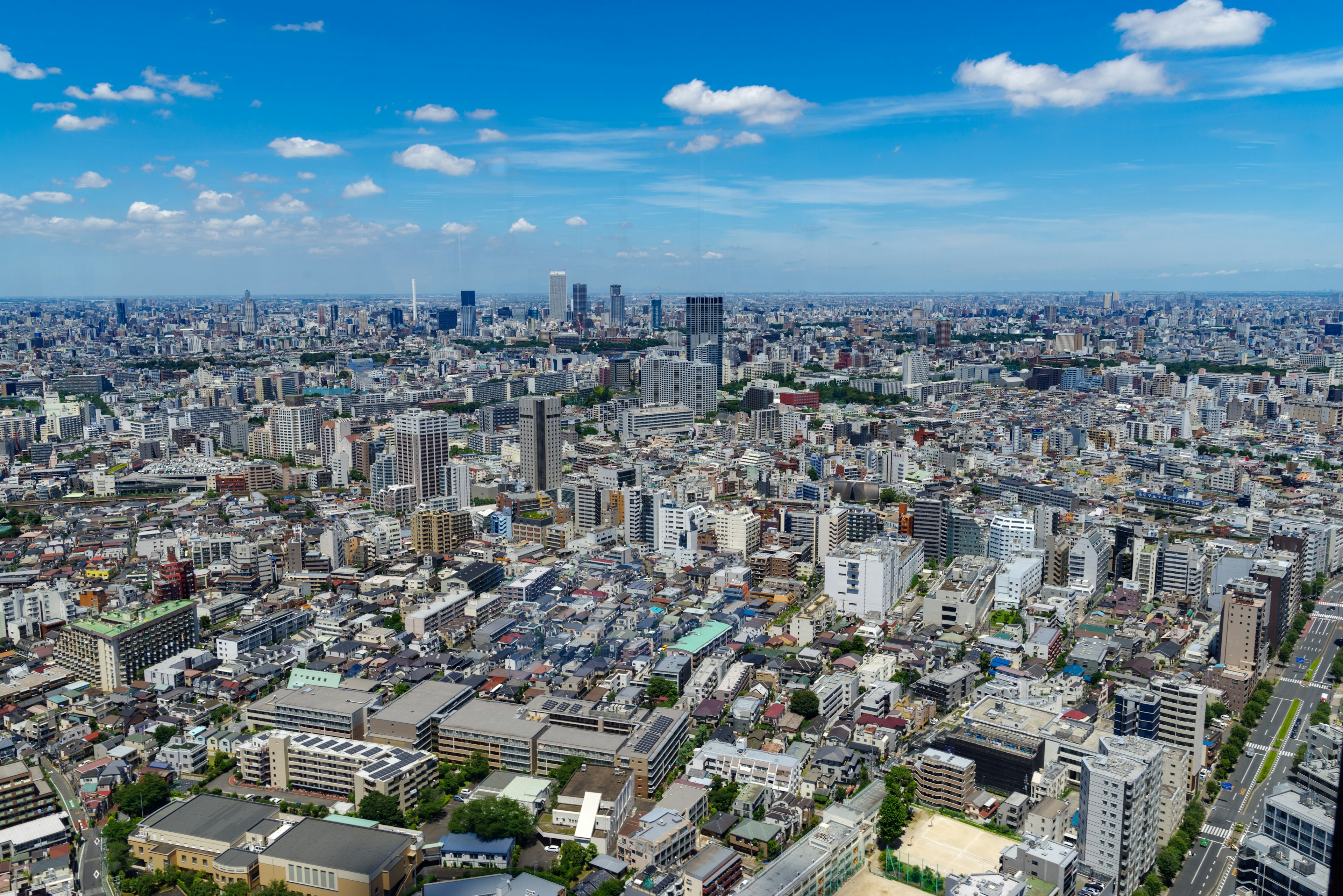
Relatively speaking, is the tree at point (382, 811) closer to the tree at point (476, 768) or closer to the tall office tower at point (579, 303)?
the tree at point (476, 768)

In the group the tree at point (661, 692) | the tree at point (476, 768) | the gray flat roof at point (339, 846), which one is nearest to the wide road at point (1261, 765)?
the tree at point (661, 692)

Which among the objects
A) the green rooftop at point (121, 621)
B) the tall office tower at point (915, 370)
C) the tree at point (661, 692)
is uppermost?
the tall office tower at point (915, 370)

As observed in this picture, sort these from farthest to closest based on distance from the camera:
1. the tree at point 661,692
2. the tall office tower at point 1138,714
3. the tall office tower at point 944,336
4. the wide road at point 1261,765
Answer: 1. the tall office tower at point 944,336
2. the tree at point 661,692
3. the tall office tower at point 1138,714
4. the wide road at point 1261,765

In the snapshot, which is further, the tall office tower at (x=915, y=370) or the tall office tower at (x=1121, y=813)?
the tall office tower at (x=915, y=370)

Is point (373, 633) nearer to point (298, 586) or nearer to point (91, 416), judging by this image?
point (298, 586)

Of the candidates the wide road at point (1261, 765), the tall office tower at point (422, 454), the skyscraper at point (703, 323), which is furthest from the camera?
the skyscraper at point (703, 323)

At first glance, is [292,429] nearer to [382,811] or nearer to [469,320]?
[382,811]

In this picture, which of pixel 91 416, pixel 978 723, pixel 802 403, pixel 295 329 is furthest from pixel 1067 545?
pixel 295 329
